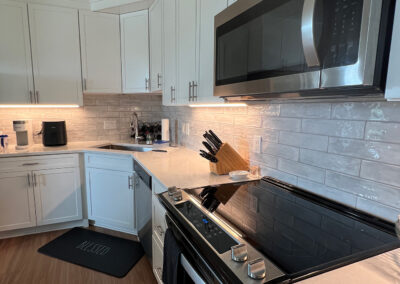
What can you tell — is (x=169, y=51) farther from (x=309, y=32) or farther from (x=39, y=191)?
(x=39, y=191)

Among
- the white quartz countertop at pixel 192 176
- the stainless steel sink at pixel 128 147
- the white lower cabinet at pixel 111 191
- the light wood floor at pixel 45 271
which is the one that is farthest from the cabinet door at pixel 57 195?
the stainless steel sink at pixel 128 147

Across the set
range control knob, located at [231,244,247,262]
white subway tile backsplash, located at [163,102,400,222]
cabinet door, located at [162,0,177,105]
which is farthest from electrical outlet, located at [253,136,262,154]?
range control knob, located at [231,244,247,262]

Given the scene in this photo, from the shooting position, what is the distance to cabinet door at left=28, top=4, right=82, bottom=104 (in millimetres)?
2547

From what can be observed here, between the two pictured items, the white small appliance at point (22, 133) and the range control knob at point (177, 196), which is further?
the white small appliance at point (22, 133)

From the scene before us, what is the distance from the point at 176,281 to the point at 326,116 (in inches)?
37.6

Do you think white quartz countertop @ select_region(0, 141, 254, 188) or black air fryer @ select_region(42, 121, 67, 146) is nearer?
white quartz countertop @ select_region(0, 141, 254, 188)

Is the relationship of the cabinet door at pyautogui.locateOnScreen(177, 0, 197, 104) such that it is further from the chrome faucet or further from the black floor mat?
the black floor mat

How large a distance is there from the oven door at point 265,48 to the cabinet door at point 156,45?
1252 millimetres

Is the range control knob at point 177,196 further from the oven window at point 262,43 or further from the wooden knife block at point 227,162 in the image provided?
the oven window at point 262,43

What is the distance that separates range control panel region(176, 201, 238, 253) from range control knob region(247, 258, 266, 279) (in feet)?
0.45

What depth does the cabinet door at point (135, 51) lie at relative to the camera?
274 centimetres

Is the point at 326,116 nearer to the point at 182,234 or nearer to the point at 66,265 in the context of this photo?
the point at 182,234

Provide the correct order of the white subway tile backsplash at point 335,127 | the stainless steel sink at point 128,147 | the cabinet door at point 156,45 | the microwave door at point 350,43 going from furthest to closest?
1. the stainless steel sink at point 128,147
2. the cabinet door at point 156,45
3. the white subway tile backsplash at point 335,127
4. the microwave door at point 350,43

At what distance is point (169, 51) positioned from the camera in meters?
2.14
